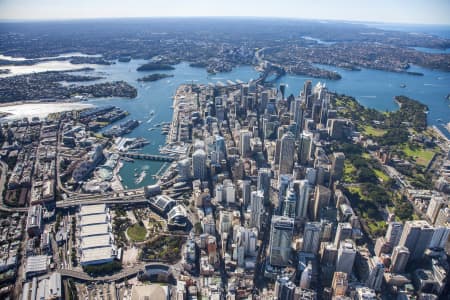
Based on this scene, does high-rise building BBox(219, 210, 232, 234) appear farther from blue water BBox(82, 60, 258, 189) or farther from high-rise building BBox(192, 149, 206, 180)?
blue water BBox(82, 60, 258, 189)

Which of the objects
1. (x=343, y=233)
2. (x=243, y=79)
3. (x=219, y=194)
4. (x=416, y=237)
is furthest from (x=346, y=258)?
(x=243, y=79)

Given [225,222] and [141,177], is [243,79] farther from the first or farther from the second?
[225,222]

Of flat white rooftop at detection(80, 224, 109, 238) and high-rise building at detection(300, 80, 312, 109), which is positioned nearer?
flat white rooftop at detection(80, 224, 109, 238)

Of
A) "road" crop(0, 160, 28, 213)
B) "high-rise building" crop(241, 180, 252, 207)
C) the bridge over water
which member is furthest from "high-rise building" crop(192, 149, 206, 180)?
the bridge over water

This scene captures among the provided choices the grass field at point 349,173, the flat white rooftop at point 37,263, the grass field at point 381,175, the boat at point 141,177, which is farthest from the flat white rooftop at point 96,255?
the grass field at point 381,175

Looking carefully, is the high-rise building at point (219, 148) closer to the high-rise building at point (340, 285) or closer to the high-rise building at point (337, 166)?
the high-rise building at point (337, 166)

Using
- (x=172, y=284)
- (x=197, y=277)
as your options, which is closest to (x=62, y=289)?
(x=172, y=284)

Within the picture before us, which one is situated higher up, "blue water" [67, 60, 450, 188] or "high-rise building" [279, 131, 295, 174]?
"high-rise building" [279, 131, 295, 174]
